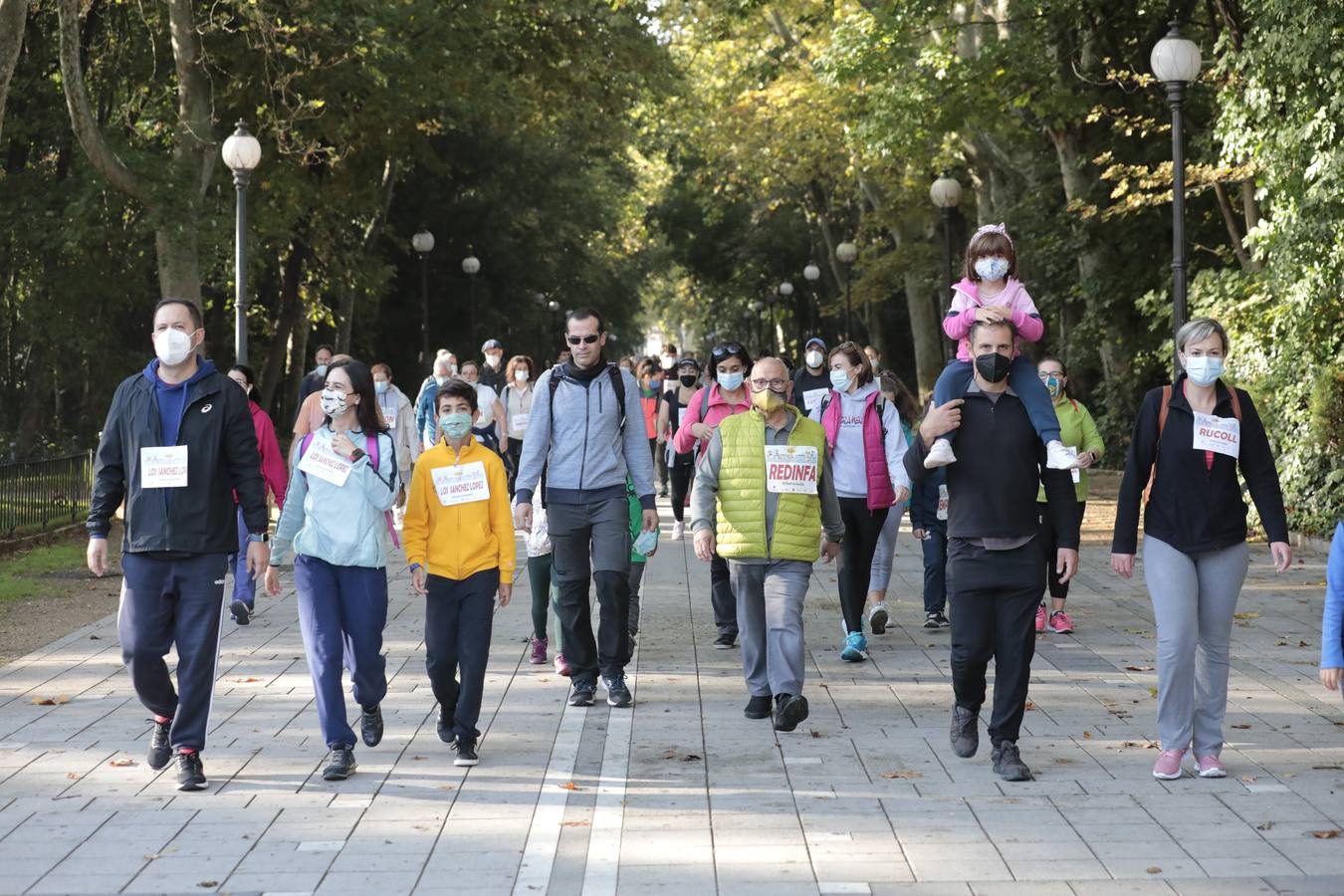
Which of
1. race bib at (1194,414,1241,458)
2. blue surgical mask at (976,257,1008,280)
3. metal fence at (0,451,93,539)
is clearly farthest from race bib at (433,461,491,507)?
metal fence at (0,451,93,539)

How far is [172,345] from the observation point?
7.18m

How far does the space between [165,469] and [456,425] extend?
135 centimetres

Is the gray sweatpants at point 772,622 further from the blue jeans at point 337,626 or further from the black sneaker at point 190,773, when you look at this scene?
the black sneaker at point 190,773

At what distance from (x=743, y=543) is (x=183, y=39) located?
1813 centimetres

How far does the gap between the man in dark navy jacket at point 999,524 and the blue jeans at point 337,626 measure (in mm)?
2400

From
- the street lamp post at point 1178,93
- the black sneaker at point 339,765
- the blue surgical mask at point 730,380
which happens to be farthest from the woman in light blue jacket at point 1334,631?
the street lamp post at point 1178,93

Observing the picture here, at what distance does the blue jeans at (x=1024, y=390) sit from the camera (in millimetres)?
7449

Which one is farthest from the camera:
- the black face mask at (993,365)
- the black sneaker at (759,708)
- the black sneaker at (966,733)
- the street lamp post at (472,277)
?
the street lamp post at (472,277)

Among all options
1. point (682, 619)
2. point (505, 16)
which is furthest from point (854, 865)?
point (505, 16)

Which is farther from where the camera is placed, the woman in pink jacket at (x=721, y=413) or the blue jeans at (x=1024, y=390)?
the woman in pink jacket at (x=721, y=413)

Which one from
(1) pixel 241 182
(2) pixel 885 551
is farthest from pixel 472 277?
(2) pixel 885 551

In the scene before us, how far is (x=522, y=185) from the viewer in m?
47.3

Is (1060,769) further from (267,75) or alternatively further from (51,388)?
(51,388)

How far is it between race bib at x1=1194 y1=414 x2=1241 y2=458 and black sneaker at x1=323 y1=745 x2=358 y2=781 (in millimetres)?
3686
